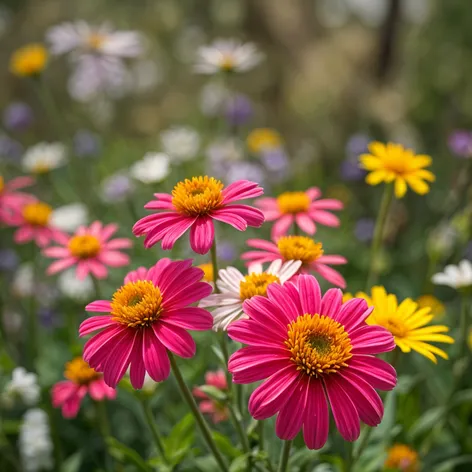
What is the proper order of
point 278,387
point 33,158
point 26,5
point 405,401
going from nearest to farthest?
point 278,387
point 405,401
point 33,158
point 26,5

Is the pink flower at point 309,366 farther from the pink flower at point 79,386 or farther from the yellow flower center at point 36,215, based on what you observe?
the yellow flower center at point 36,215

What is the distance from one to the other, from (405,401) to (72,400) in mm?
747

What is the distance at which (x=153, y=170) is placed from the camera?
143 centimetres

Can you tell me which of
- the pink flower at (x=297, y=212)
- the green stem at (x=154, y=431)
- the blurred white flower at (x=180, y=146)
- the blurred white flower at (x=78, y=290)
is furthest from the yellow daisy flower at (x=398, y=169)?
the blurred white flower at (x=180, y=146)

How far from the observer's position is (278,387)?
0.65 meters

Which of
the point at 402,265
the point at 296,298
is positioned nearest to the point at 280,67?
the point at 402,265

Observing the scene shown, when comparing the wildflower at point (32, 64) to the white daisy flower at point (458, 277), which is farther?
→ the wildflower at point (32, 64)

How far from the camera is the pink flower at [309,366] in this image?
2.12 feet

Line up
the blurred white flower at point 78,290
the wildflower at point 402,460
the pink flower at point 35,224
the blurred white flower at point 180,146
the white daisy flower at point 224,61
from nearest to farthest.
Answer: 1. the wildflower at point 402,460
2. the pink flower at point 35,224
3. the blurred white flower at point 78,290
4. the white daisy flower at point 224,61
5. the blurred white flower at point 180,146

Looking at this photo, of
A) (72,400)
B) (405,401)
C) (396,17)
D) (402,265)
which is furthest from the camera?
(396,17)

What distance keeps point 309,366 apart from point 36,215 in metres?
0.91

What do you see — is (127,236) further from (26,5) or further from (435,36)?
(26,5)

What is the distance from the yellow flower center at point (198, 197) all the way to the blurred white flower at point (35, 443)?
72 centimetres

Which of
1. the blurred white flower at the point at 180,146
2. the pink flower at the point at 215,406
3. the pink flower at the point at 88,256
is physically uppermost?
the blurred white flower at the point at 180,146
